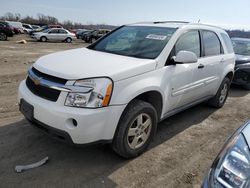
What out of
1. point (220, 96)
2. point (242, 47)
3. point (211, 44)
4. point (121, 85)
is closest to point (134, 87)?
point (121, 85)

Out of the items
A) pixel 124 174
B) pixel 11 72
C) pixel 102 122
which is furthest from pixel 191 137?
pixel 11 72

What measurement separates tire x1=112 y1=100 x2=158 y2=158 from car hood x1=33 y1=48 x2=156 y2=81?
1.47ft

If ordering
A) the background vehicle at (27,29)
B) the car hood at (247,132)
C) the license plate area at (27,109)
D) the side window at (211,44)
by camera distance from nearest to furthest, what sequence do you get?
the car hood at (247,132)
the license plate area at (27,109)
the side window at (211,44)
the background vehicle at (27,29)

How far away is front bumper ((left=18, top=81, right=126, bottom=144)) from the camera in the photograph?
2.59m

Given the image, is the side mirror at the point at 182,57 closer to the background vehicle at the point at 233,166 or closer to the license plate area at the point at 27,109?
the background vehicle at the point at 233,166

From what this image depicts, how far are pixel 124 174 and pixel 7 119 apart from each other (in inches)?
97.5

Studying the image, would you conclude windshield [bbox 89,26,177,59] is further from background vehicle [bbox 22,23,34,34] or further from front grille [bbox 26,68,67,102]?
background vehicle [bbox 22,23,34,34]

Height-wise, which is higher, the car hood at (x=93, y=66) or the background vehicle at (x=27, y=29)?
the car hood at (x=93, y=66)

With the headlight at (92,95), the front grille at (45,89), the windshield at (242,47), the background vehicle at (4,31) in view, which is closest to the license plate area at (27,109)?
the front grille at (45,89)

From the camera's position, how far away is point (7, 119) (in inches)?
167

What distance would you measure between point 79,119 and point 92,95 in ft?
0.97

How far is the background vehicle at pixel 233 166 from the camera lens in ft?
4.99

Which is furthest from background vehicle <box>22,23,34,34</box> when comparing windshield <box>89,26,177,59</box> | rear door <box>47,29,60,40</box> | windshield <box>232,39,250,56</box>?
windshield <box>89,26,177,59</box>

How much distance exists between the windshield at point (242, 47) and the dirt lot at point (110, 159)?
4.56 m
